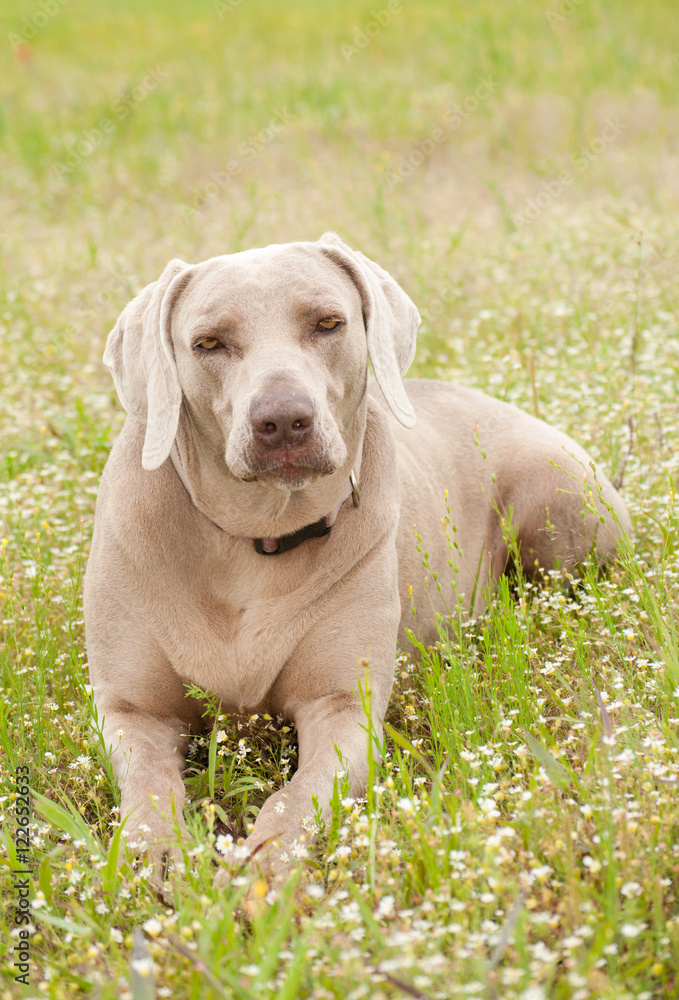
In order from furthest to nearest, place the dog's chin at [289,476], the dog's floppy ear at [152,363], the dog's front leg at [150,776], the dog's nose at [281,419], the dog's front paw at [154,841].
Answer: the dog's floppy ear at [152,363], the dog's chin at [289,476], the dog's nose at [281,419], the dog's front leg at [150,776], the dog's front paw at [154,841]

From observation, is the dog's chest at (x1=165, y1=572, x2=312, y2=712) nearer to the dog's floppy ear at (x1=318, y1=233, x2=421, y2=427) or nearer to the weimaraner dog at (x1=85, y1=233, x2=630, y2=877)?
the weimaraner dog at (x1=85, y1=233, x2=630, y2=877)

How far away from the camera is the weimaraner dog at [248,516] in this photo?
8.18 feet

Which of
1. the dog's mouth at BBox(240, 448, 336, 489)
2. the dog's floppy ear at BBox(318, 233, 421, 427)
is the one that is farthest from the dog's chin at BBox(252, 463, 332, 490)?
the dog's floppy ear at BBox(318, 233, 421, 427)

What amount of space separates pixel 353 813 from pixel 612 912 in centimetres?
62

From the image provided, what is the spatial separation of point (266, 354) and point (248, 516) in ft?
1.59

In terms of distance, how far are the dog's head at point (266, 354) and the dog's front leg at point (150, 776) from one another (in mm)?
698

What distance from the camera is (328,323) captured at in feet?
8.64

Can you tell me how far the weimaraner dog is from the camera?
2.49 m

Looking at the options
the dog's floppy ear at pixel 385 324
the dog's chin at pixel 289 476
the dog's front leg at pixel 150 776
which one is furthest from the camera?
the dog's floppy ear at pixel 385 324

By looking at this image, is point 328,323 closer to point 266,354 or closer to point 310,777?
point 266,354

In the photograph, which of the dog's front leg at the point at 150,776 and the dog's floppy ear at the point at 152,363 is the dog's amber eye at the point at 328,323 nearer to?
the dog's floppy ear at the point at 152,363

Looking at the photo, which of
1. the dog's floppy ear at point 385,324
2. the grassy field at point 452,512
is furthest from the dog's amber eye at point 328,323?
the grassy field at point 452,512

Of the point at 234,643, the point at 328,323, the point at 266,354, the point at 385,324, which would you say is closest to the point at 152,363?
the point at 266,354

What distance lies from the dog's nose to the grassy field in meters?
0.65
